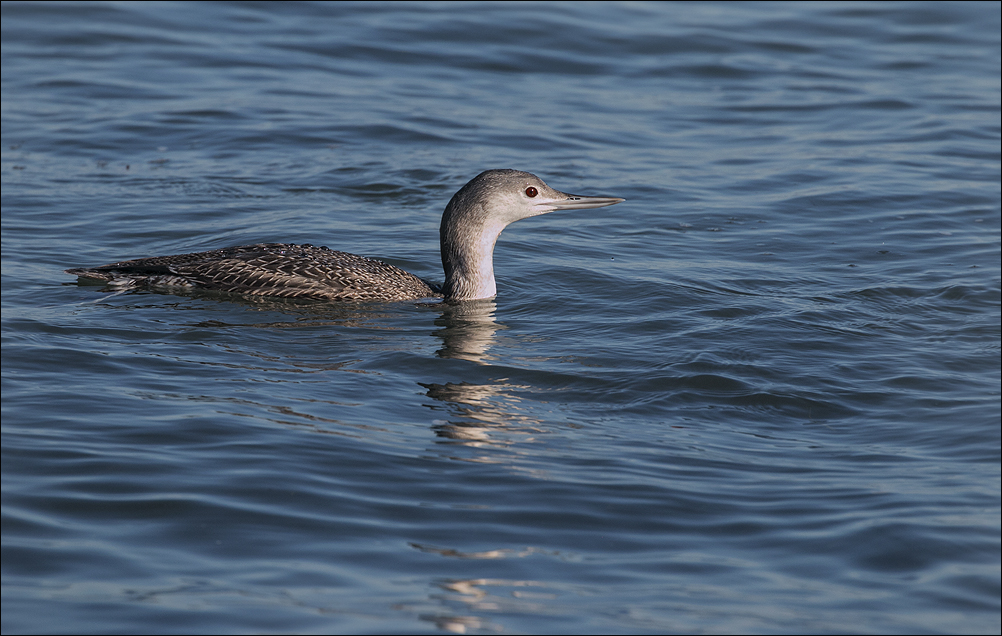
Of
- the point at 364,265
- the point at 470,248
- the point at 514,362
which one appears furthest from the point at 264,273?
the point at 514,362

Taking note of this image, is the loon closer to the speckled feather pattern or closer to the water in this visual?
the speckled feather pattern

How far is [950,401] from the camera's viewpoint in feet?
23.7

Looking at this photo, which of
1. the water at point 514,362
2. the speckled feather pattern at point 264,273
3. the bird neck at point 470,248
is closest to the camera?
the water at point 514,362

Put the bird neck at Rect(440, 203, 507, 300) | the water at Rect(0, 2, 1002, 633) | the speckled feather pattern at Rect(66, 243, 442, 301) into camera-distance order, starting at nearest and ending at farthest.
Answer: the water at Rect(0, 2, 1002, 633) < the speckled feather pattern at Rect(66, 243, 442, 301) < the bird neck at Rect(440, 203, 507, 300)

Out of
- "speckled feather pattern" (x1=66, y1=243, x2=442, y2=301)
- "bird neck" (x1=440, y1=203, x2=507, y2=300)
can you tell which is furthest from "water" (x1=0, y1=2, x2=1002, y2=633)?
"bird neck" (x1=440, y1=203, x2=507, y2=300)

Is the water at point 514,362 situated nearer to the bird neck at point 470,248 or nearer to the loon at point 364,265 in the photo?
the loon at point 364,265

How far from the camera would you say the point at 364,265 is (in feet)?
30.9

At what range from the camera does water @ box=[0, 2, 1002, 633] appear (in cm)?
508

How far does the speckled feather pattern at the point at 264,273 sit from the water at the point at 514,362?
0.45 ft

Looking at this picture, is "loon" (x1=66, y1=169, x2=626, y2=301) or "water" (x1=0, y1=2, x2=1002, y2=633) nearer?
"water" (x1=0, y1=2, x2=1002, y2=633)

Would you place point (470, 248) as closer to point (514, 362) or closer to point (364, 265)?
point (364, 265)

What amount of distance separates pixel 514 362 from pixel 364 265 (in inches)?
75.6

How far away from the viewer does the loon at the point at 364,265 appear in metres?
9.19

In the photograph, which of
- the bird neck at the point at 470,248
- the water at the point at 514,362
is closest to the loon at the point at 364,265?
the bird neck at the point at 470,248
